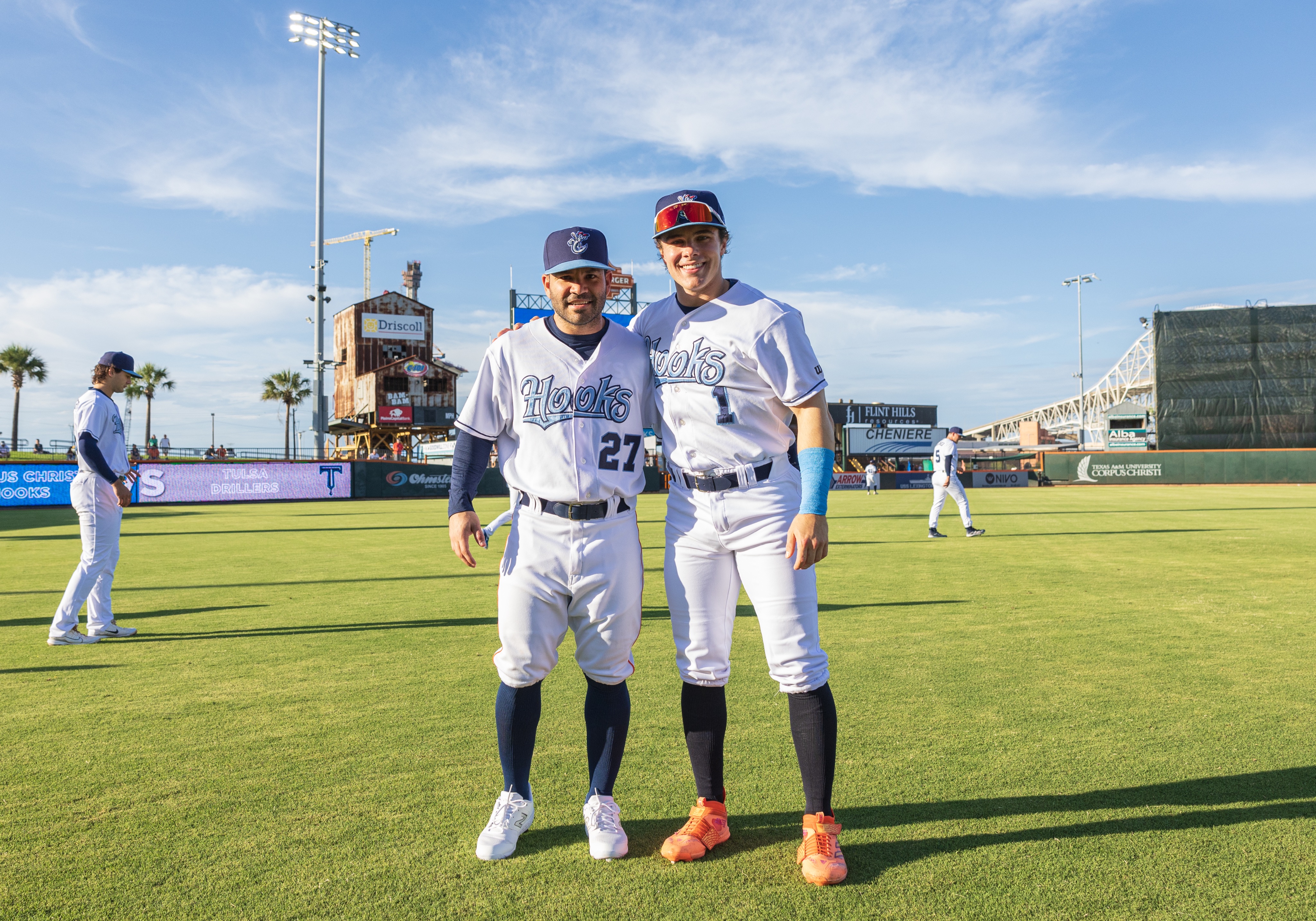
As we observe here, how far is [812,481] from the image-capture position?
2748 mm

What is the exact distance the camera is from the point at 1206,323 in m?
45.7

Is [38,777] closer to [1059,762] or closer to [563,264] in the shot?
[563,264]

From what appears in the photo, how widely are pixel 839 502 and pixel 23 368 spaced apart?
2119 inches

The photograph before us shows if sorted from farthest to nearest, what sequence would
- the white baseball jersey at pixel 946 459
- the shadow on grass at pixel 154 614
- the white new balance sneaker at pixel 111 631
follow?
the white baseball jersey at pixel 946 459
the shadow on grass at pixel 154 614
the white new balance sneaker at pixel 111 631

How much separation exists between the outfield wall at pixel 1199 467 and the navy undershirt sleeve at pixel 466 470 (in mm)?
43993

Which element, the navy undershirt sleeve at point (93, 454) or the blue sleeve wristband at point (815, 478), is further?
the navy undershirt sleeve at point (93, 454)

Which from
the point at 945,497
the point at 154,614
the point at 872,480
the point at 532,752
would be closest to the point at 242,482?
the point at 154,614

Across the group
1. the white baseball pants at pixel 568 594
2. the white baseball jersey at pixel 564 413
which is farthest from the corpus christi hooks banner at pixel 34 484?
the white baseball pants at pixel 568 594

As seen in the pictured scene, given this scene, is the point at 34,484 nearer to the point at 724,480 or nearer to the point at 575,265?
the point at 575,265

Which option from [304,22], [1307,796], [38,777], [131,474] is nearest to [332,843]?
[38,777]

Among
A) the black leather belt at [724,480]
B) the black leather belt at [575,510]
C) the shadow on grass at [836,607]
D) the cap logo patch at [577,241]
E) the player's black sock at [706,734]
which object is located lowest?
the shadow on grass at [836,607]

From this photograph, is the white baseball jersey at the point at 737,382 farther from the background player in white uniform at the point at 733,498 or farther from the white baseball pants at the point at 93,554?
the white baseball pants at the point at 93,554

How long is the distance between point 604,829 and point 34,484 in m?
29.7

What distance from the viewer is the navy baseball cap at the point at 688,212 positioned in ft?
9.52
